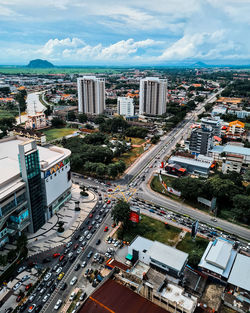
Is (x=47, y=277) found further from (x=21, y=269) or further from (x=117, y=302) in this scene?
(x=117, y=302)

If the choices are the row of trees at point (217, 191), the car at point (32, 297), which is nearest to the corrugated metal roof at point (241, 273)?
the row of trees at point (217, 191)

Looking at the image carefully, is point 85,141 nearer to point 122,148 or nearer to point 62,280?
point 122,148

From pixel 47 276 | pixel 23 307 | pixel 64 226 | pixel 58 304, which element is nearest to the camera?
pixel 23 307

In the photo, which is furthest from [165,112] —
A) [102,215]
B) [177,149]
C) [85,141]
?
[102,215]

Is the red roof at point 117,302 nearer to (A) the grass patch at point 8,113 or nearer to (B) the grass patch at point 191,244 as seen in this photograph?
(B) the grass patch at point 191,244

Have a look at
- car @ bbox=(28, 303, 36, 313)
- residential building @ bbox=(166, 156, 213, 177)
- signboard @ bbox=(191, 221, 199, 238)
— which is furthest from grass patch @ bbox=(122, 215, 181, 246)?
residential building @ bbox=(166, 156, 213, 177)

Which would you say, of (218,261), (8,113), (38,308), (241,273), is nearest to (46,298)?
(38,308)
